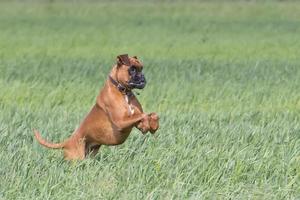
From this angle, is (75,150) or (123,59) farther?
(75,150)

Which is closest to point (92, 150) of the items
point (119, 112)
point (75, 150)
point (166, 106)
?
point (75, 150)

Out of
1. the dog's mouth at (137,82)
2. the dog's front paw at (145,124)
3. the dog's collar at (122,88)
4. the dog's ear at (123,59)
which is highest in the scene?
the dog's ear at (123,59)

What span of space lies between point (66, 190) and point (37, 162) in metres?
0.88

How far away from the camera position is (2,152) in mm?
7965

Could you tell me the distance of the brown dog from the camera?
707 centimetres

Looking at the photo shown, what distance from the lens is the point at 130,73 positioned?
23.6 ft

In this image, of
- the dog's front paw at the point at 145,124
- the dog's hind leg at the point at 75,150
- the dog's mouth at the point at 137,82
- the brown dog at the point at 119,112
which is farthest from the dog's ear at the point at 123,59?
the dog's hind leg at the point at 75,150

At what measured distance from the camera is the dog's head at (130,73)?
23.5 feet

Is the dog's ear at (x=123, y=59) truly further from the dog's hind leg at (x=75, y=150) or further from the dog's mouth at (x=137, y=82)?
the dog's hind leg at (x=75, y=150)

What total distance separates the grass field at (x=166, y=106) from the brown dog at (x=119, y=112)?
0.22m

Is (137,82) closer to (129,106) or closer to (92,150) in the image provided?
(129,106)

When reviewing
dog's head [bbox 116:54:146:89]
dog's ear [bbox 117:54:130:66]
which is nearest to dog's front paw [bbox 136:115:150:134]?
dog's head [bbox 116:54:146:89]

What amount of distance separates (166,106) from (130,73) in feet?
20.2

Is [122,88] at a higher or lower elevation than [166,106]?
higher
